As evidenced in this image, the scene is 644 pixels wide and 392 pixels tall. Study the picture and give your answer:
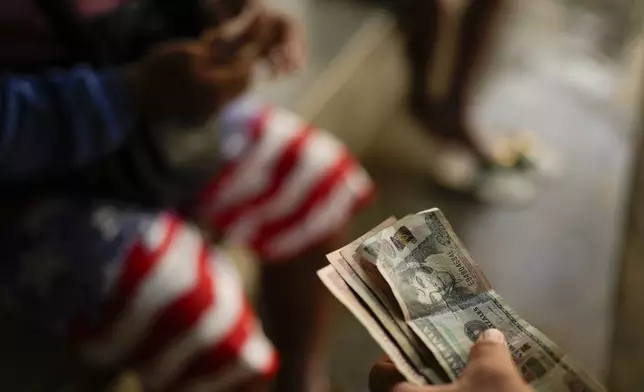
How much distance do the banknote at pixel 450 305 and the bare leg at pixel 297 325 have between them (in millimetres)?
332

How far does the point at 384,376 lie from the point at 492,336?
69mm

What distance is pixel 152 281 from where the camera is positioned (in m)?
0.67

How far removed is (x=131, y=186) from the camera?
76cm

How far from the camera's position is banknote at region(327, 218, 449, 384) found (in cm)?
39

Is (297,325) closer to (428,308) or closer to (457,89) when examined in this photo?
(428,308)

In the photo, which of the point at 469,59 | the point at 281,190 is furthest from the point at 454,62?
the point at 281,190

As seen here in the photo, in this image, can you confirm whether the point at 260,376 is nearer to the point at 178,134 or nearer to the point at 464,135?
the point at 178,134

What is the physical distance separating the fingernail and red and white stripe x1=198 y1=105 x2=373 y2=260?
Answer: 0.46 metres

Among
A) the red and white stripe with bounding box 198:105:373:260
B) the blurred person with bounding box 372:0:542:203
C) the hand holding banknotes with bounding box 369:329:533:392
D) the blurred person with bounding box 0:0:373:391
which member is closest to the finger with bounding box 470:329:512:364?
the hand holding banknotes with bounding box 369:329:533:392

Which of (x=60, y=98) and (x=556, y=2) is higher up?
(x=60, y=98)

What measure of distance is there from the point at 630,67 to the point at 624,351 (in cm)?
126

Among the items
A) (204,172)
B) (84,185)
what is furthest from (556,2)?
(84,185)

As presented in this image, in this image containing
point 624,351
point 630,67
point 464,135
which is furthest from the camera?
point 630,67

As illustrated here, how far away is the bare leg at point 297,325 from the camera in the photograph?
0.78m
